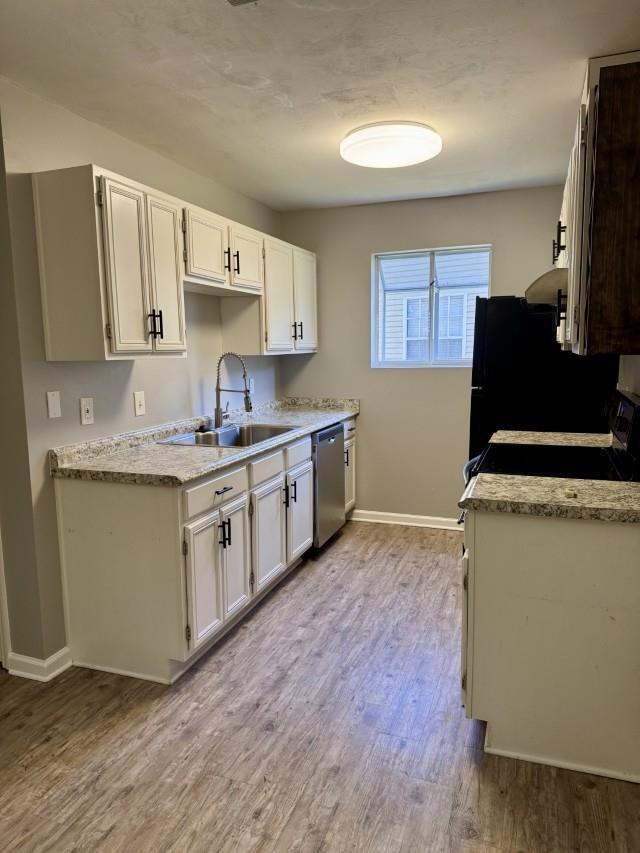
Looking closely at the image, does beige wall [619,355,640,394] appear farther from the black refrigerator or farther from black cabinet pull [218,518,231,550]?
black cabinet pull [218,518,231,550]

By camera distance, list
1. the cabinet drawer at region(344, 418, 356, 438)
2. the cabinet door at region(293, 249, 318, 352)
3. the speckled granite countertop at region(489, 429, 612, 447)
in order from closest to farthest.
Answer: the speckled granite countertop at region(489, 429, 612, 447), the cabinet door at region(293, 249, 318, 352), the cabinet drawer at region(344, 418, 356, 438)

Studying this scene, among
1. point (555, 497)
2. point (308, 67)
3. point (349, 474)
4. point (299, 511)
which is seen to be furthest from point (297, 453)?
point (308, 67)

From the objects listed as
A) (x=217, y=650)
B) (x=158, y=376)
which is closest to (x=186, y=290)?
(x=158, y=376)

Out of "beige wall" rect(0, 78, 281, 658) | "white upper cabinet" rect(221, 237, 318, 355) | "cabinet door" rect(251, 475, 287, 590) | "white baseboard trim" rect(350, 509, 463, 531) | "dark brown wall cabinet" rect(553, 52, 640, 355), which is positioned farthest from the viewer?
"white baseboard trim" rect(350, 509, 463, 531)

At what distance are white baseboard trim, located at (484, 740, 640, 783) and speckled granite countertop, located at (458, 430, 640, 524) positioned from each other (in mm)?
846

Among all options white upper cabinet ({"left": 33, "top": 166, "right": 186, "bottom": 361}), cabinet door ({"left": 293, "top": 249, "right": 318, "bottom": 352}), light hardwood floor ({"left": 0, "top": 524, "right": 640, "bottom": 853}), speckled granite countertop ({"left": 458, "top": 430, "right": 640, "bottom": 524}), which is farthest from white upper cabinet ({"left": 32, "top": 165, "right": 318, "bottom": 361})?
speckled granite countertop ({"left": 458, "top": 430, "right": 640, "bottom": 524})

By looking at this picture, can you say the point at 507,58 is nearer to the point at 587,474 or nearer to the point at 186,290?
the point at 587,474

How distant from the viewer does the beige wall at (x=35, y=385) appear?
2.26 m

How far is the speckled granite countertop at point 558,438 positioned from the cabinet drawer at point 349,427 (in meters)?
1.38

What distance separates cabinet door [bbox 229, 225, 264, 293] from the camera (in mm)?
3273

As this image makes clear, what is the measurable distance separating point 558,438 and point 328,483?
5.18 ft

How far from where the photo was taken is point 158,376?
122 inches

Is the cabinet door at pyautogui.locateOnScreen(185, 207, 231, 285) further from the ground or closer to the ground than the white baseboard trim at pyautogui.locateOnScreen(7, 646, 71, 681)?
further from the ground

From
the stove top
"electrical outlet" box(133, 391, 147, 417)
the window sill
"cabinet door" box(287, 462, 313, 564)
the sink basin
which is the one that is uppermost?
the window sill
